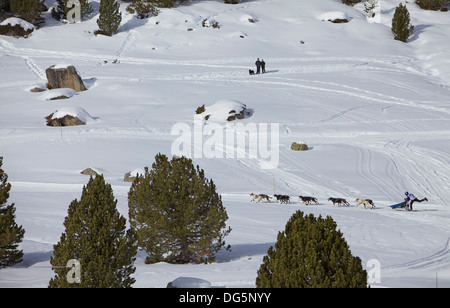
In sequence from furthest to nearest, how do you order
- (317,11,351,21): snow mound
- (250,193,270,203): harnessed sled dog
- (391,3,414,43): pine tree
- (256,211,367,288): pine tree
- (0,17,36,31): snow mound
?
(317,11,351,21): snow mound → (0,17,36,31): snow mound → (391,3,414,43): pine tree → (250,193,270,203): harnessed sled dog → (256,211,367,288): pine tree

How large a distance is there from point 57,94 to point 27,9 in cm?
2210

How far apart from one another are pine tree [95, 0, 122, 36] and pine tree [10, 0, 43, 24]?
6.98 meters

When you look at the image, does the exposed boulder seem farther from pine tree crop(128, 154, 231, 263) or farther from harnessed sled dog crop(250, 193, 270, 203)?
pine tree crop(128, 154, 231, 263)

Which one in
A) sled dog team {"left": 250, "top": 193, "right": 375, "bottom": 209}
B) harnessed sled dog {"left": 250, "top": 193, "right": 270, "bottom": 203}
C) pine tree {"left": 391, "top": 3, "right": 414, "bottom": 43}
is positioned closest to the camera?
sled dog team {"left": 250, "top": 193, "right": 375, "bottom": 209}

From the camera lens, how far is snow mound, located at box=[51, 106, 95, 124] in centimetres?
2933

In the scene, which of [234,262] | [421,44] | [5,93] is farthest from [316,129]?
[421,44]

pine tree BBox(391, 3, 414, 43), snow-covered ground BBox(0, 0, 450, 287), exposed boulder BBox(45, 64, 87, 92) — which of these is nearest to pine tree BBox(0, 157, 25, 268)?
snow-covered ground BBox(0, 0, 450, 287)

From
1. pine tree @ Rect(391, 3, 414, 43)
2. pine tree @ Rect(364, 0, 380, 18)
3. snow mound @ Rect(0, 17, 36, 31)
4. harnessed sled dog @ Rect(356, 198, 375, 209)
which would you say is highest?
pine tree @ Rect(364, 0, 380, 18)

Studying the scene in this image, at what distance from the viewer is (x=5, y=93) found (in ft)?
117

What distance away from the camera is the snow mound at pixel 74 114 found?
29330 millimetres

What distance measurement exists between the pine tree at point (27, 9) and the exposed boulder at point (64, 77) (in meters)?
19.0

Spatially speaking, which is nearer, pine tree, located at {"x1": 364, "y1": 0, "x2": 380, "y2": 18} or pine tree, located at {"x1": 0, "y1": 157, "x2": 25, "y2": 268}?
pine tree, located at {"x1": 0, "y1": 157, "x2": 25, "y2": 268}

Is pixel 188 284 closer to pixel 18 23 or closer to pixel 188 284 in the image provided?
pixel 188 284

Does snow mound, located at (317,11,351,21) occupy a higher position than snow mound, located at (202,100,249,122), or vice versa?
snow mound, located at (317,11,351,21)
